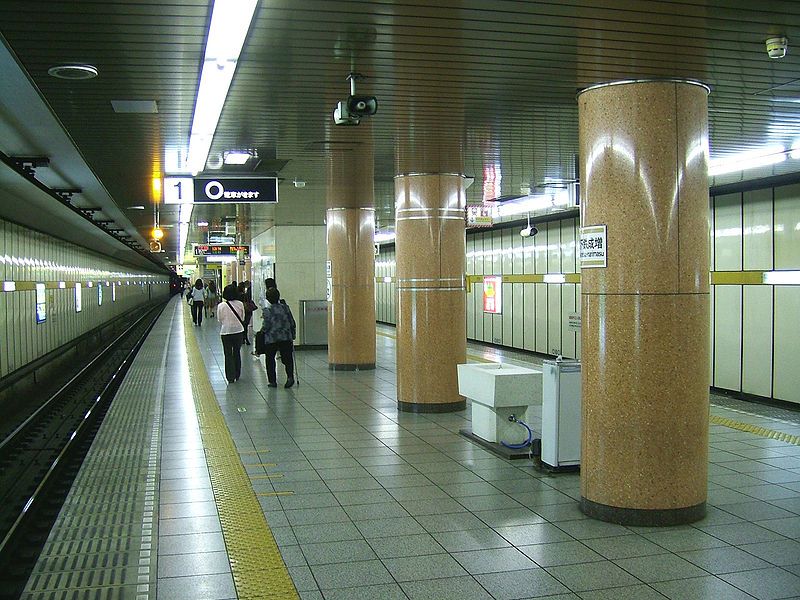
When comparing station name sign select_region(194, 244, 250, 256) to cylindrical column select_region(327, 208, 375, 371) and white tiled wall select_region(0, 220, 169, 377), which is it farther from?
cylindrical column select_region(327, 208, 375, 371)

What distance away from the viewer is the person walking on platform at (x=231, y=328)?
1257 cm

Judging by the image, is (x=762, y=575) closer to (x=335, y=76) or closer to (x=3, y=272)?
(x=335, y=76)

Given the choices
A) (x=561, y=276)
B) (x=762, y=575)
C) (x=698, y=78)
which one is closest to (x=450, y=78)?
(x=698, y=78)

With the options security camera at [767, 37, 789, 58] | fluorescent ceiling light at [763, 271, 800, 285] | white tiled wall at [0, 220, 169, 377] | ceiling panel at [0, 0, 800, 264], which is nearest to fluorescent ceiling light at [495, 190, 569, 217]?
fluorescent ceiling light at [763, 271, 800, 285]

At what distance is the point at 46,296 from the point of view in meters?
16.9

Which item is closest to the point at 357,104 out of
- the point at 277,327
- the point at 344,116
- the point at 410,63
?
the point at 344,116

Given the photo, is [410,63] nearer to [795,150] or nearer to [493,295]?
[795,150]

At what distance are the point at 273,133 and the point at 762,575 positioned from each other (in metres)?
5.48

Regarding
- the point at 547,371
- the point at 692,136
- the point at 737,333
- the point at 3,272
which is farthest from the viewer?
the point at 3,272

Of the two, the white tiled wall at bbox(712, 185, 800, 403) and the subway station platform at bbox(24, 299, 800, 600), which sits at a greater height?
the white tiled wall at bbox(712, 185, 800, 403)

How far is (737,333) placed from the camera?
11.2m

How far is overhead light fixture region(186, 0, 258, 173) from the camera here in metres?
4.26

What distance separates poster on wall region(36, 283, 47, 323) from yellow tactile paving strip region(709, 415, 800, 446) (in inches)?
504

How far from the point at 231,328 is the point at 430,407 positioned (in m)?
4.09
